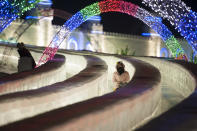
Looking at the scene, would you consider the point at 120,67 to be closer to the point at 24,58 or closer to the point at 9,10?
the point at 24,58

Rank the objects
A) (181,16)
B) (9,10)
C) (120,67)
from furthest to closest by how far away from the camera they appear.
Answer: (9,10) < (181,16) < (120,67)

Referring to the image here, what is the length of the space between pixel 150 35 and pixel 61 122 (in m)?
54.0

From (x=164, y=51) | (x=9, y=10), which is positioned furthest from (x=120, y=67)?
(x=164, y=51)

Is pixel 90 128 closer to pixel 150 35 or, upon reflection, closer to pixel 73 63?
pixel 73 63

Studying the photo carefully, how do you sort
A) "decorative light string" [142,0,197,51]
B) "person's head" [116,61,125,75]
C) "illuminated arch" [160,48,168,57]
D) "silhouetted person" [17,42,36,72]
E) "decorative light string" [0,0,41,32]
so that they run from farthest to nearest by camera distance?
"illuminated arch" [160,48,168,57], "decorative light string" [0,0,41,32], "decorative light string" [142,0,197,51], "silhouetted person" [17,42,36,72], "person's head" [116,61,125,75]

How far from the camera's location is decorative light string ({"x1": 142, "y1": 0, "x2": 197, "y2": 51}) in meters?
19.5

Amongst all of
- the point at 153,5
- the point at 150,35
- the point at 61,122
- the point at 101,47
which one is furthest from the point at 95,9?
the point at 150,35

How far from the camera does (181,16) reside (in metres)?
20.7

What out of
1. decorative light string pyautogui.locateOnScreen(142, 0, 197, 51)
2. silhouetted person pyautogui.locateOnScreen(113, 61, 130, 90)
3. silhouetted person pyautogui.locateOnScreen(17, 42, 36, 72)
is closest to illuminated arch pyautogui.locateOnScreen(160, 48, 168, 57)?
decorative light string pyautogui.locateOnScreen(142, 0, 197, 51)

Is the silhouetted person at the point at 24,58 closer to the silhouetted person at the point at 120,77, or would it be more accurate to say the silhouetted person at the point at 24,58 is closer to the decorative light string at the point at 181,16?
the silhouetted person at the point at 120,77

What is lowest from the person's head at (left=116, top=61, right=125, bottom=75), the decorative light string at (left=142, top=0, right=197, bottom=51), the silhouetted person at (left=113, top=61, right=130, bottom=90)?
the silhouetted person at (left=113, top=61, right=130, bottom=90)

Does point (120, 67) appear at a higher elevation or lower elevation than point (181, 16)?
lower

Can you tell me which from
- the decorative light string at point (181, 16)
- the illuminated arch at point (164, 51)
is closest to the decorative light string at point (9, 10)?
the decorative light string at point (181, 16)

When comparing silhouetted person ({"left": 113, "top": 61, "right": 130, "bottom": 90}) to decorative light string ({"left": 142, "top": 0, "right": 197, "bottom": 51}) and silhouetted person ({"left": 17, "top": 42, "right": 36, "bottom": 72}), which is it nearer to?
silhouetted person ({"left": 17, "top": 42, "right": 36, "bottom": 72})
